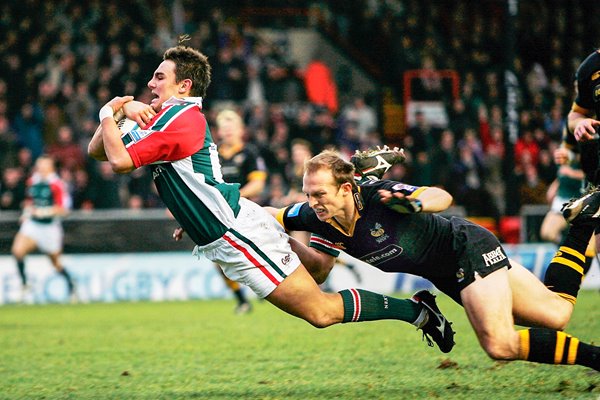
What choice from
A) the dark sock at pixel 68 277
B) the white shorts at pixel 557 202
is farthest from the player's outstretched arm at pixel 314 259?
the dark sock at pixel 68 277

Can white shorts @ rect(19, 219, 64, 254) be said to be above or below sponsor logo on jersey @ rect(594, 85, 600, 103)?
below

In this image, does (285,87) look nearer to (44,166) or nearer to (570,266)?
(44,166)

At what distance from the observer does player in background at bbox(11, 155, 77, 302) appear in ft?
50.4

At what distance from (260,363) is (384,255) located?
2159 millimetres

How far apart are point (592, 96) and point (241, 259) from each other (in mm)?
2728

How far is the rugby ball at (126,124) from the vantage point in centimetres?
630

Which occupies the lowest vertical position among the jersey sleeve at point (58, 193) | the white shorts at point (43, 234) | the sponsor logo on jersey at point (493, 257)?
the white shorts at point (43, 234)

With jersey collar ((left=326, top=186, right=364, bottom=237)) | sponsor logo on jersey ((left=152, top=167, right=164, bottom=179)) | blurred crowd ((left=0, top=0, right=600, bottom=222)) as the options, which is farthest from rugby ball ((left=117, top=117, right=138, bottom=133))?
blurred crowd ((left=0, top=0, right=600, bottom=222))

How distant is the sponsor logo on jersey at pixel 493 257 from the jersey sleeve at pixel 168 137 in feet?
5.93

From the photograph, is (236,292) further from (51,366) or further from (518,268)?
(518,268)

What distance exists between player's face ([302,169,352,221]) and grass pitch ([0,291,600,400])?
111 centimetres

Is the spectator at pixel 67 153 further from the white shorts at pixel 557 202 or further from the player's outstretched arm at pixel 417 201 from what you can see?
the player's outstretched arm at pixel 417 201

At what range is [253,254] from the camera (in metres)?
6.28

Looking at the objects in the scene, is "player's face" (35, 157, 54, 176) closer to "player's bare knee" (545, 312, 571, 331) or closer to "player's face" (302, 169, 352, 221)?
"player's face" (302, 169, 352, 221)
